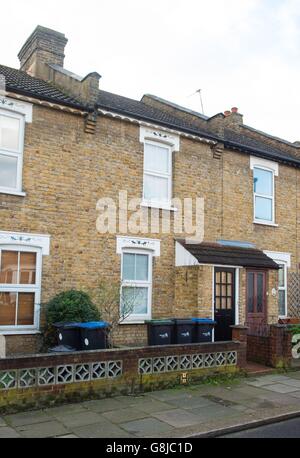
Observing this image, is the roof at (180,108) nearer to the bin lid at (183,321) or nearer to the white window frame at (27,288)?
the bin lid at (183,321)

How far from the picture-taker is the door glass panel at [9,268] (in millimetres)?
10164

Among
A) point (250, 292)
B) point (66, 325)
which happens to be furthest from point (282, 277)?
point (66, 325)

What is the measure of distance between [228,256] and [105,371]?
19.1 ft

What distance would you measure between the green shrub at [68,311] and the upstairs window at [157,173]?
142 inches

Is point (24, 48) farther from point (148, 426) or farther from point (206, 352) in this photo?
point (148, 426)

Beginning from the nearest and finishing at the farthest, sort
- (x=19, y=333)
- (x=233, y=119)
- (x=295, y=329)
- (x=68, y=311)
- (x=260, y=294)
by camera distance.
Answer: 1. (x=68, y=311)
2. (x=19, y=333)
3. (x=295, y=329)
4. (x=260, y=294)
5. (x=233, y=119)

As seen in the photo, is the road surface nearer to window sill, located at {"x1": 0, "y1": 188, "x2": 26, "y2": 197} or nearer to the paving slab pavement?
the paving slab pavement

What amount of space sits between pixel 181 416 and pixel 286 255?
9522 mm

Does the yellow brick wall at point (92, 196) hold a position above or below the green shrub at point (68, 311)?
above

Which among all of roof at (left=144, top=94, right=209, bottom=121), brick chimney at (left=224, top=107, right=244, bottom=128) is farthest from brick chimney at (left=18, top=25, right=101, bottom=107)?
brick chimney at (left=224, top=107, right=244, bottom=128)

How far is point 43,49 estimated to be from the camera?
15.2 metres

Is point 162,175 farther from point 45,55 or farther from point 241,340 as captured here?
point 45,55

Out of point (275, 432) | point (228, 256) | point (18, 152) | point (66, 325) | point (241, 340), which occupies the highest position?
point (18, 152)

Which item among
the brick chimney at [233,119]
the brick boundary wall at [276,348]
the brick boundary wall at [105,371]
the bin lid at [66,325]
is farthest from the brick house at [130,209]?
the brick chimney at [233,119]
